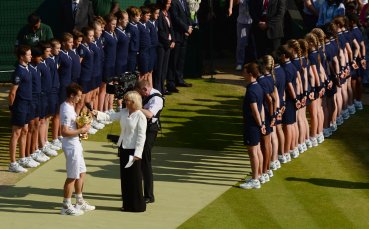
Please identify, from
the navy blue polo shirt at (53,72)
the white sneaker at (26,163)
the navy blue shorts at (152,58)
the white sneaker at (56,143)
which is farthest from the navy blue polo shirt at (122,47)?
the white sneaker at (26,163)

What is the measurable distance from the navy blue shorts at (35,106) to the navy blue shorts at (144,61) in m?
4.17

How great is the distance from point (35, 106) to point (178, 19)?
6186mm

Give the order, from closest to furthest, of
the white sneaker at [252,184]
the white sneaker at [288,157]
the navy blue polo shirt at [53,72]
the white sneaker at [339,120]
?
1. the white sneaker at [252,184]
2. the white sneaker at [288,157]
3. the navy blue polo shirt at [53,72]
4. the white sneaker at [339,120]

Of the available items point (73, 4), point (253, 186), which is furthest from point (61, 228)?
point (73, 4)

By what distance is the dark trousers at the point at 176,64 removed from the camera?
2606cm

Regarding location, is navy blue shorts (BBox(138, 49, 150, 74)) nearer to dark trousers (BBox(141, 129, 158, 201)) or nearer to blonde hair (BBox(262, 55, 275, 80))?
blonde hair (BBox(262, 55, 275, 80))

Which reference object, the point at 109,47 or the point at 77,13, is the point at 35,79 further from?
the point at 77,13

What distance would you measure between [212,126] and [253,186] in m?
4.43

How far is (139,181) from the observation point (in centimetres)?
1795

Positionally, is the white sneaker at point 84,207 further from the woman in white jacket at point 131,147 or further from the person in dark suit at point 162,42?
the person in dark suit at point 162,42

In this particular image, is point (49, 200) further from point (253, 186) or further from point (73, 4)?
point (73, 4)

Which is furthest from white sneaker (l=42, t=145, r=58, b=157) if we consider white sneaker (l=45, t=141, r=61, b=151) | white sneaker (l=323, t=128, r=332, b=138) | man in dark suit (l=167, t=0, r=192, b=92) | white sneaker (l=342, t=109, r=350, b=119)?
white sneaker (l=342, t=109, r=350, b=119)

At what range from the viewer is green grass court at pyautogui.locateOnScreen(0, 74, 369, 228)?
1764 cm

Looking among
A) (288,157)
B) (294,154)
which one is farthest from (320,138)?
(288,157)
